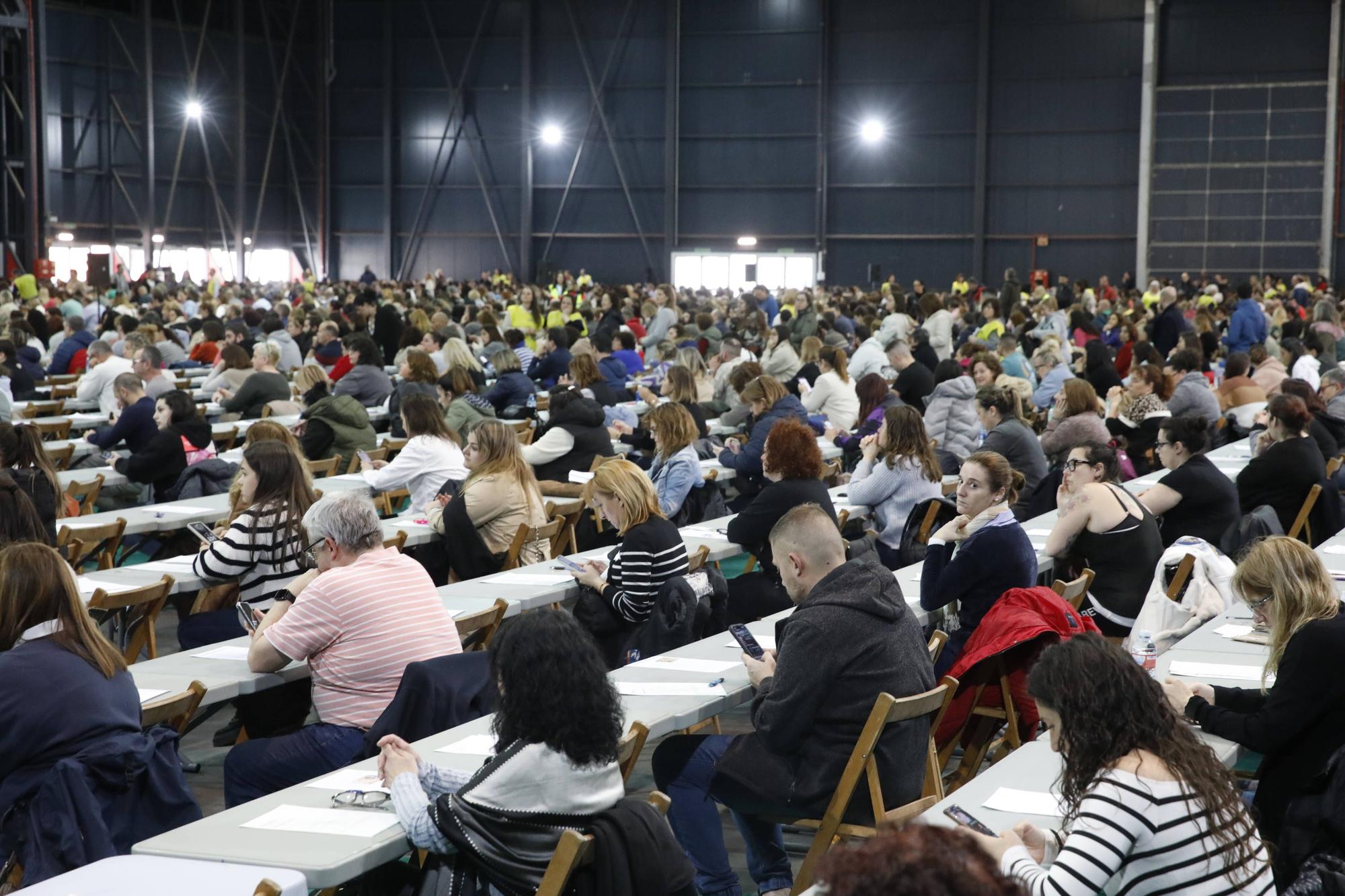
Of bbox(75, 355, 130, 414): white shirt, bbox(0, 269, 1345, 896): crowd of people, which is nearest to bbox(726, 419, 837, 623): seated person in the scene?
bbox(0, 269, 1345, 896): crowd of people

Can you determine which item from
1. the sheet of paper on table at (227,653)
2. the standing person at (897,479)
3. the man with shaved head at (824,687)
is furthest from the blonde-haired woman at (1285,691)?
the standing person at (897,479)

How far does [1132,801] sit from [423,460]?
5.15m

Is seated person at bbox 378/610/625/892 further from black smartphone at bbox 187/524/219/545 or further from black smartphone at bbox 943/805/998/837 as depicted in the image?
black smartphone at bbox 187/524/219/545

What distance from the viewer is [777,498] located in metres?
5.92

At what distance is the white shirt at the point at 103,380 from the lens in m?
10.5

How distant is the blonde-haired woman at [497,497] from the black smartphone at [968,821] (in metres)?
3.47

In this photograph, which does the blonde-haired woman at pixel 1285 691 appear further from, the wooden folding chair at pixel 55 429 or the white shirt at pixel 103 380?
the white shirt at pixel 103 380

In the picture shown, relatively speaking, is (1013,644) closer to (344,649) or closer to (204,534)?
(344,649)

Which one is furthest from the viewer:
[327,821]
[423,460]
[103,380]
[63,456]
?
[103,380]

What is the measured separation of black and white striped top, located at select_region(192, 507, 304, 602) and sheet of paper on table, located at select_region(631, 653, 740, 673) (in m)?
1.46

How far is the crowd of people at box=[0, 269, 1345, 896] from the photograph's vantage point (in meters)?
2.67

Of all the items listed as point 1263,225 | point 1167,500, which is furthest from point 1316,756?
point 1263,225

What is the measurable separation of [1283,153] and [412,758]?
2438 centimetres

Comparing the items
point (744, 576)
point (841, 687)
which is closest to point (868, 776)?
point (841, 687)
